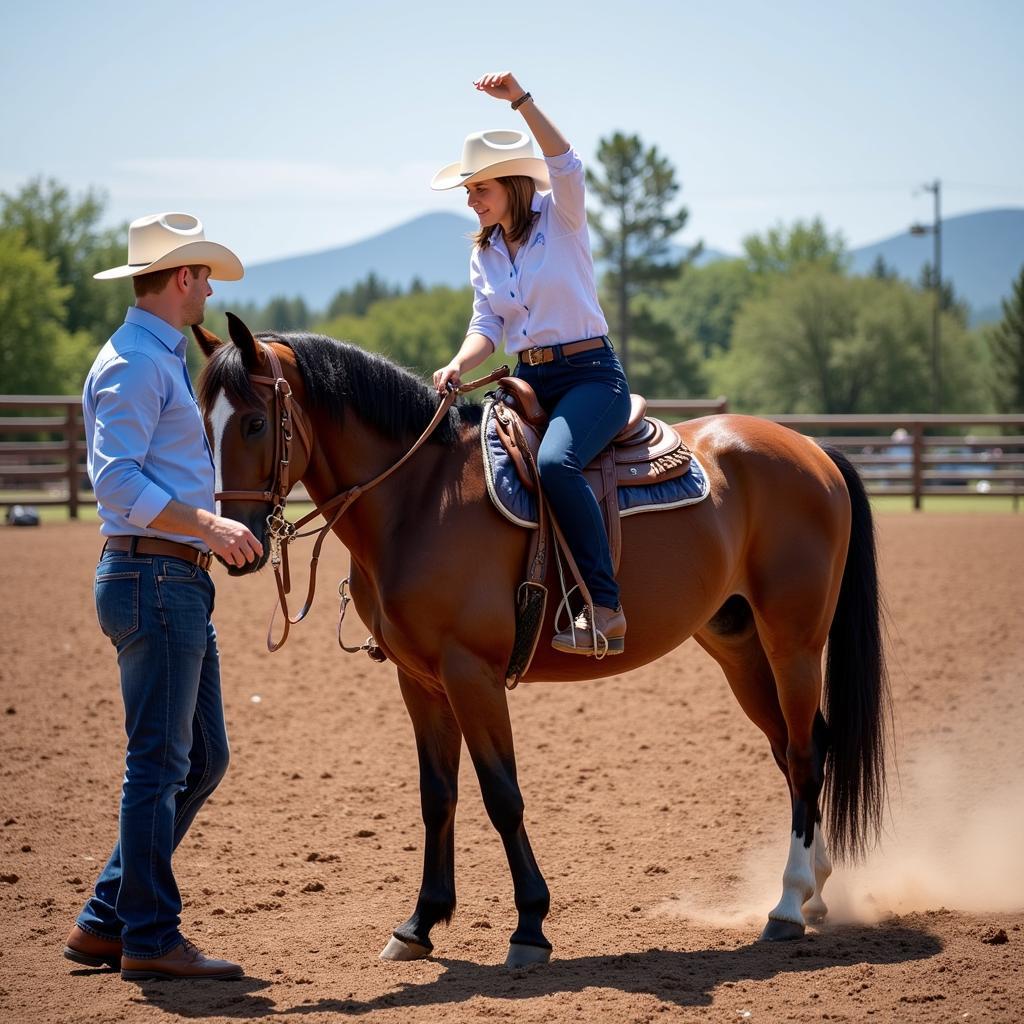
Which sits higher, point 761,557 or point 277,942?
point 761,557

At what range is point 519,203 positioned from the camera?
438cm

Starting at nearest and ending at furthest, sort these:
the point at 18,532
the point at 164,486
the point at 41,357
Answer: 1. the point at 164,486
2. the point at 18,532
3. the point at 41,357

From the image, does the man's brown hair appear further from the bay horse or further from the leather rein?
the leather rein

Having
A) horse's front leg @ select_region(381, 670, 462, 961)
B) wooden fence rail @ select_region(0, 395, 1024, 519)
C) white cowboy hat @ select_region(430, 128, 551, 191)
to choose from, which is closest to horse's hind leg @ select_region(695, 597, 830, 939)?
horse's front leg @ select_region(381, 670, 462, 961)

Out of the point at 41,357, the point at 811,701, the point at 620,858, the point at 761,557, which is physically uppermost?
the point at 41,357

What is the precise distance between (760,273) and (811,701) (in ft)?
292

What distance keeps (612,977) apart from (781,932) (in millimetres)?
911

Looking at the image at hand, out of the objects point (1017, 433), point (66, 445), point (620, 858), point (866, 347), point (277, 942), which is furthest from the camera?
point (866, 347)

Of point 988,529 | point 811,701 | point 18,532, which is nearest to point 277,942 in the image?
point 811,701

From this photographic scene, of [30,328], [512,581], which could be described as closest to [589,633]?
[512,581]

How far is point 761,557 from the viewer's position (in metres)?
4.97

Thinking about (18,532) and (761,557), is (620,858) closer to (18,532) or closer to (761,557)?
(761,557)

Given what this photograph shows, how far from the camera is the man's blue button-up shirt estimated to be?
368 cm

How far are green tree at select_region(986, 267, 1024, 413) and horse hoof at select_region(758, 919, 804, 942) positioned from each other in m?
56.5
